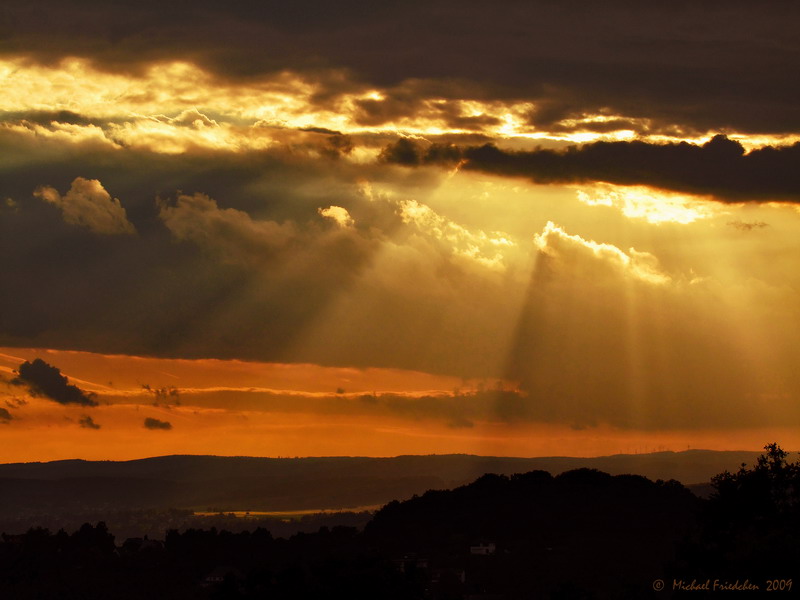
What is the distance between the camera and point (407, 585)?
11056 centimetres

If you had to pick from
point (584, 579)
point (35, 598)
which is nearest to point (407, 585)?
point (584, 579)

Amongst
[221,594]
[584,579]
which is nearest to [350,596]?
[221,594]

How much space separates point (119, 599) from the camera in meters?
191

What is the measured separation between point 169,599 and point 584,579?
60564 millimetres

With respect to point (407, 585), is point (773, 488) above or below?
above

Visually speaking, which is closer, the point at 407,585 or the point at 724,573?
the point at 724,573

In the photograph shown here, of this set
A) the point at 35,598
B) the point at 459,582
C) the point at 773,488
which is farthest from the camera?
the point at 35,598

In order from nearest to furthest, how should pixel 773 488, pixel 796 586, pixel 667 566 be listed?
1. pixel 796 586
2. pixel 667 566
3. pixel 773 488

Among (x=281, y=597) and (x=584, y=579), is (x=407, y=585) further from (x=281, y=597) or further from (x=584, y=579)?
(x=584, y=579)

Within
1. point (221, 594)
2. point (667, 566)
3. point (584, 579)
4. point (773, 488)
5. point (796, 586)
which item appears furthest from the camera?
point (584, 579)

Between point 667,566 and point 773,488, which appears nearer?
point 667,566

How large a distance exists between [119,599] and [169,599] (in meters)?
7.82

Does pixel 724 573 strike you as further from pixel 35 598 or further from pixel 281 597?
pixel 35 598

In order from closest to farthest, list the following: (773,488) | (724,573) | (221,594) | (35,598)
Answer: (724,573) < (773,488) < (221,594) < (35,598)
